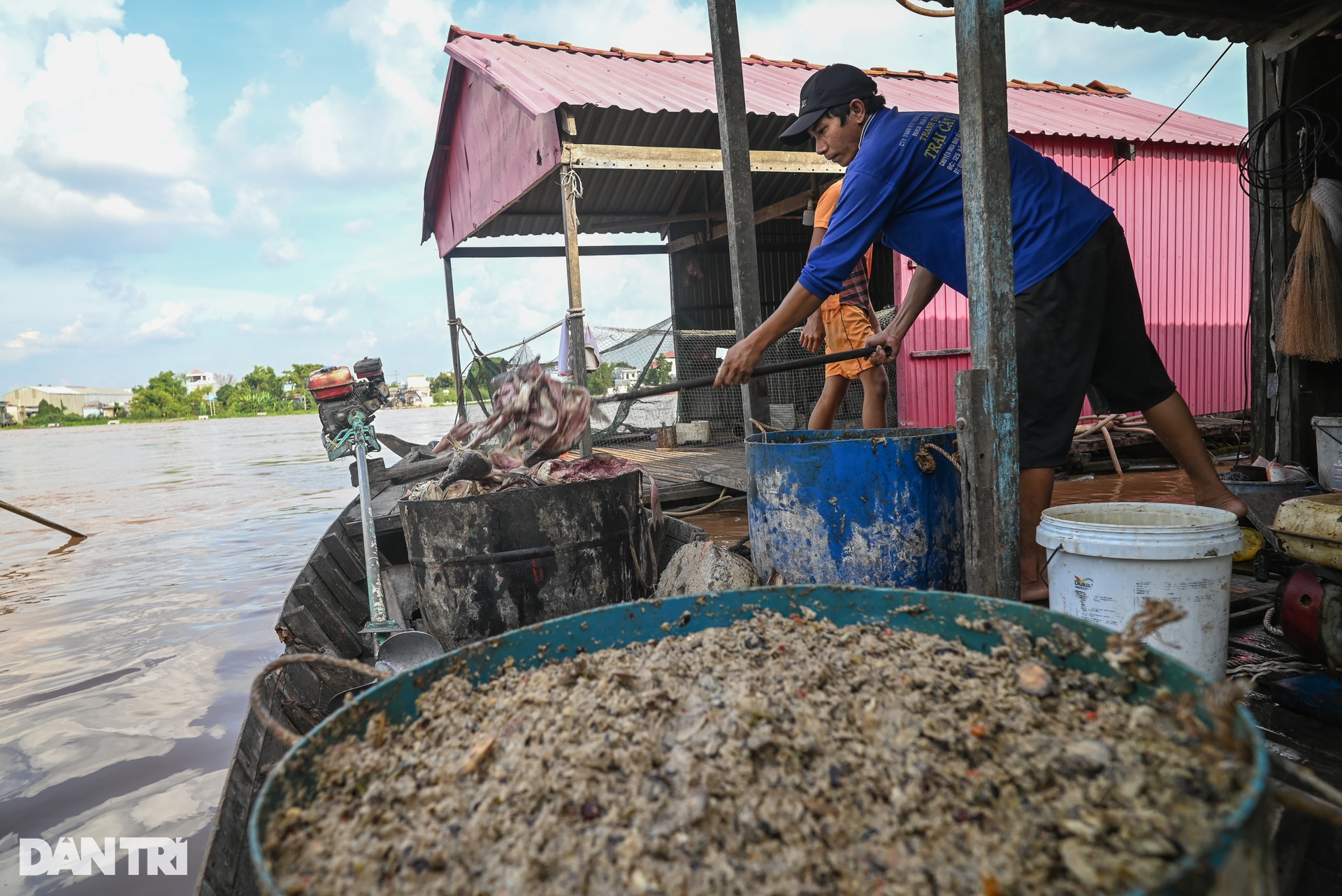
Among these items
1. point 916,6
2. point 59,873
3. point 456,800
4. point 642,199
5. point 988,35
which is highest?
point 642,199

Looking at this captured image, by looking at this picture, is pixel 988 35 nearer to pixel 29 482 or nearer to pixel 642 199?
pixel 642 199

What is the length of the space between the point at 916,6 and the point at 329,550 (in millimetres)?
4651

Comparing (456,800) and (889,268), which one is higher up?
(889,268)

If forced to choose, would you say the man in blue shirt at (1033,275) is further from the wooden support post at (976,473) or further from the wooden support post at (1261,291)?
the wooden support post at (1261,291)

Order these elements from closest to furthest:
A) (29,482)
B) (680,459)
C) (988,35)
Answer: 1. (988,35)
2. (680,459)
3. (29,482)

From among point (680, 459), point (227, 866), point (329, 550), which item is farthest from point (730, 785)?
point (680, 459)

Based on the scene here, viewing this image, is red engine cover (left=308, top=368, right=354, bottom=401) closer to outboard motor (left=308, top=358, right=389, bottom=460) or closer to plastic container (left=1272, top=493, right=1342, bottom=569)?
outboard motor (left=308, top=358, right=389, bottom=460)

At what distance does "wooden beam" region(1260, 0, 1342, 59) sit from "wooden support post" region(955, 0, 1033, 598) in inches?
140

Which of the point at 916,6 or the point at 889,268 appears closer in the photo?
the point at 916,6

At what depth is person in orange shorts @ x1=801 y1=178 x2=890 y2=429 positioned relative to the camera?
4609mm

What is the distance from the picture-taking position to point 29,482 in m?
16.8

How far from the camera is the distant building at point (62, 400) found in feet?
270

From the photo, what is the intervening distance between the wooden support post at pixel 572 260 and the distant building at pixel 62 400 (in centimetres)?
9333

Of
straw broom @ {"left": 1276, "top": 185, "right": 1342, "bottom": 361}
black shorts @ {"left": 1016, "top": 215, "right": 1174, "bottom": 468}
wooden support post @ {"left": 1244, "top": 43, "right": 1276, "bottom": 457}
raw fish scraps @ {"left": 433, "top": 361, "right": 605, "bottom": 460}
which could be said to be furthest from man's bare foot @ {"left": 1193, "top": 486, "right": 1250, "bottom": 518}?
raw fish scraps @ {"left": 433, "top": 361, "right": 605, "bottom": 460}
